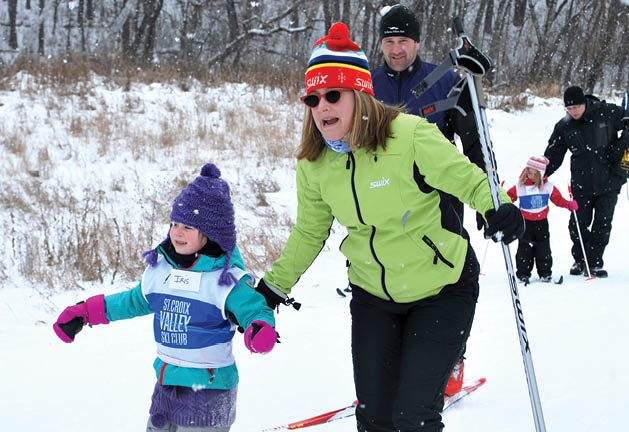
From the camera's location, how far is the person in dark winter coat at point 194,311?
2.56 metres

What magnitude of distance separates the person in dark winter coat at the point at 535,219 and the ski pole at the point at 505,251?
4542 mm

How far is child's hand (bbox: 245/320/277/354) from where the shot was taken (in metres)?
2.34

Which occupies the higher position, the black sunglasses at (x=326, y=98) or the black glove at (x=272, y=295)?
the black sunglasses at (x=326, y=98)

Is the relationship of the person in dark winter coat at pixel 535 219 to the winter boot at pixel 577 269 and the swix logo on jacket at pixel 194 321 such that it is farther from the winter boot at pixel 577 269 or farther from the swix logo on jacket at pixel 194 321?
the swix logo on jacket at pixel 194 321

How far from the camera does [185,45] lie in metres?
20.3

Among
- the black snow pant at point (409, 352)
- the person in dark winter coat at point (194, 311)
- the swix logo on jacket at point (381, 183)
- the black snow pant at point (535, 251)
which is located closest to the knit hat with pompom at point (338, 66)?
the swix logo on jacket at point (381, 183)

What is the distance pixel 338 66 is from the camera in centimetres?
257

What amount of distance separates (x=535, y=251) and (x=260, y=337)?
5.66m

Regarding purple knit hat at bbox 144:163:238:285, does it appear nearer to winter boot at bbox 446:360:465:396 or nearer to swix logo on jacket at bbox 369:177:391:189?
swix logo on jacket at bbox 369:177:391:189

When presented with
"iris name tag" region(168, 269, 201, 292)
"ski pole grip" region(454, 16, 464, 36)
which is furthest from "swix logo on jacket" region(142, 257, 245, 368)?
"ski pole grip" region(454, 16, 464, 36)

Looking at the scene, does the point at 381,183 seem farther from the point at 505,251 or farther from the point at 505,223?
the point at 505,251

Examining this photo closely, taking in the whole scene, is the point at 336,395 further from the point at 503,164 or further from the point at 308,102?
the point at 503,164

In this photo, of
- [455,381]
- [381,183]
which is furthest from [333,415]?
[381,183]

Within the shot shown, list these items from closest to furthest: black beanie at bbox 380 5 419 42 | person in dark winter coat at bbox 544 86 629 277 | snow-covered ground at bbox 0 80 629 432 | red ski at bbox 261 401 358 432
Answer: red ski at bbox 261 401 358 432, snow-covered ground at bbox 0 80 629 432, black beanie at bbox 380 5 419 42, person in dark winter coat at bbox 544 86 629 277
